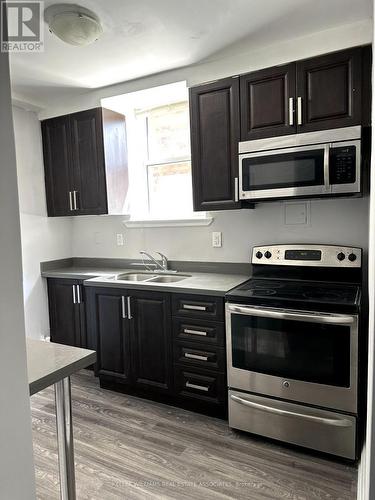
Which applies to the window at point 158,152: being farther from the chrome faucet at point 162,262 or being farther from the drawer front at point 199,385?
the drawer front at point 199,385

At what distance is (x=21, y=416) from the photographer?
28.9 inches

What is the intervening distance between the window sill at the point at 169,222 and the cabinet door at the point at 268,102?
0.78m

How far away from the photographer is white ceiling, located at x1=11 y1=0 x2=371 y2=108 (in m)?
1.92

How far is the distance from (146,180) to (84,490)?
2477 mm

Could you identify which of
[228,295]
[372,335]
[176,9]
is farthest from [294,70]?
[372,335]

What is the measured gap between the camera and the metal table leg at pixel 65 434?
1.20 meters

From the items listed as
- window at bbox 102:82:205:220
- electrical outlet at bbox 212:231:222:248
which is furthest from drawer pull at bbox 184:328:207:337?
window at bbox 102:82:205:220

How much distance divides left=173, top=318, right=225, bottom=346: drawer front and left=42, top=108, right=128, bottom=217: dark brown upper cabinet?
1.29 m

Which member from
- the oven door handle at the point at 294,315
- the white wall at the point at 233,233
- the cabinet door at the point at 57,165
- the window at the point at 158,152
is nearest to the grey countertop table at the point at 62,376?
the oven door handle at the point at 294,315

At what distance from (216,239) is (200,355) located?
957 mm

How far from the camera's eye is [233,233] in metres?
2.76

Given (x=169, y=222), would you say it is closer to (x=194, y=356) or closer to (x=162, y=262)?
(x=162, y=262)

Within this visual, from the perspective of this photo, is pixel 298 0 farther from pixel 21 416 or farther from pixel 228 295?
pixel 21 416

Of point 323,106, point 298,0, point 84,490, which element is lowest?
point 84,490
